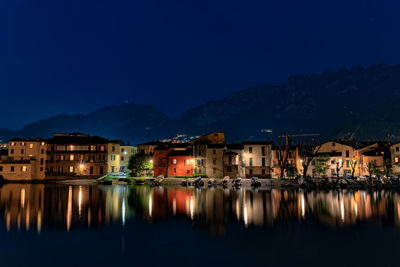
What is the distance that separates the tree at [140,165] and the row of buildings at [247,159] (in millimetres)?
3756

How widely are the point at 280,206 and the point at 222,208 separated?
25.3ft

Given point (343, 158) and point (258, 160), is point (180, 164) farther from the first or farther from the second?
point (343, 158)

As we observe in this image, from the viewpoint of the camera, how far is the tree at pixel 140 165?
248 feet

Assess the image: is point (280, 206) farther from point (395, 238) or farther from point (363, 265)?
point (363, 265)

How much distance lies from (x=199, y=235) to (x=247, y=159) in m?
52.1

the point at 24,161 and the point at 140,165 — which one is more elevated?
the point at 24,161

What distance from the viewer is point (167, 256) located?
17.5 metres

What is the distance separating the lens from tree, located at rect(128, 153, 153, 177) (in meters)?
75.7

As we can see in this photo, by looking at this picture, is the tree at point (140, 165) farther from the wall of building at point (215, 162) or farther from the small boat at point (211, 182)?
the small boat at point (211, 182)

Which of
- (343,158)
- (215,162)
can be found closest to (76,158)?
(215,162)

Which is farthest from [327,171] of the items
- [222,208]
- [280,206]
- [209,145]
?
[222,208]

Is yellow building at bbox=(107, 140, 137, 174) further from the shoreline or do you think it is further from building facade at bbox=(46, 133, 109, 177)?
the shoreline

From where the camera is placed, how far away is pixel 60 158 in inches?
3041

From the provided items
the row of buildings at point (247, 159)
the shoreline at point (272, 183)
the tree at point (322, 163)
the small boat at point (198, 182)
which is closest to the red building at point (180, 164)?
the row of buildings at point (247, 159)
